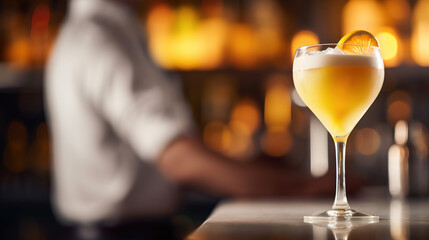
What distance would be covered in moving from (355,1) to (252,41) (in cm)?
45

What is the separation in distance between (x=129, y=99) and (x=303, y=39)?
97 cm

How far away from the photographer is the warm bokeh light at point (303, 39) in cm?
221

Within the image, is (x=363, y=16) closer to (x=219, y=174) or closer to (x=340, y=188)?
Answer: (x=219, y=174)

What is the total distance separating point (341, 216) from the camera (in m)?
0.56

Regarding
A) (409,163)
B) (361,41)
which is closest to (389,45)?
(409,163)

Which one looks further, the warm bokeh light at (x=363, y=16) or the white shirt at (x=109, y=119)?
the warm bokeh light at (x=363, y=16)

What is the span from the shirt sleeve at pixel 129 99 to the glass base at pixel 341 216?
90cm

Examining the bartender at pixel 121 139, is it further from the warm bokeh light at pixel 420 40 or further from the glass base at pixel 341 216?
the warm bokeh light at pixel 420 40

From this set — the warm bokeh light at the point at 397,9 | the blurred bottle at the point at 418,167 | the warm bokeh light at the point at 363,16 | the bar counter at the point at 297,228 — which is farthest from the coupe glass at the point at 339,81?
the warm bokeh light at the point at 397,9

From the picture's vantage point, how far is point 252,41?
7.24 feet

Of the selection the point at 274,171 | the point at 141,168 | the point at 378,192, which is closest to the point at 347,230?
the point at 274,171

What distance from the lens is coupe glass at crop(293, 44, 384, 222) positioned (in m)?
0.65

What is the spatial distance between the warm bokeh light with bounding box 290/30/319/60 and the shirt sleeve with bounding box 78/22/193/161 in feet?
2.68

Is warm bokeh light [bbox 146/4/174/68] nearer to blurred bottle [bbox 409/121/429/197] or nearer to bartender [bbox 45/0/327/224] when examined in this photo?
bartender [bbox 45/0/327/224]
